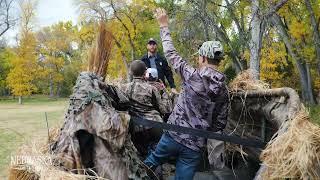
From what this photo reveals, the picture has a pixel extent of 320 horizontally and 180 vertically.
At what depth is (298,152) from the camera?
115 inches

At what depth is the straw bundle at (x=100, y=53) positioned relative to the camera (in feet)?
14.3

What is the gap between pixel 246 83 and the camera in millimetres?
4902

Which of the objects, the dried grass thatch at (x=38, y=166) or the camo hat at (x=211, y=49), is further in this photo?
the camo hat at (x=211, y=49)

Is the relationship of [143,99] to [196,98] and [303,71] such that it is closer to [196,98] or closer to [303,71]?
[196,98]

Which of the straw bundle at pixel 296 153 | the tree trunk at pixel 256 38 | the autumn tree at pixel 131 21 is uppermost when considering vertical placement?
the autumn tree at pixel 131 21

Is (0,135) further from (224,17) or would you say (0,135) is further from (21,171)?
(21,171)

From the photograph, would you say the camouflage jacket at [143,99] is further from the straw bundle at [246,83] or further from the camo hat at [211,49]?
the camo hat at [211,49]

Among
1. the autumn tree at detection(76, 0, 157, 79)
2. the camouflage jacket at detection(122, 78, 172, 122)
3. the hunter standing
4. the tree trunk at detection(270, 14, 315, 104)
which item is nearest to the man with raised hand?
the camouflage jacket at detection(122, 78, 172, 122)

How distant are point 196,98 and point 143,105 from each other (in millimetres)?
1582

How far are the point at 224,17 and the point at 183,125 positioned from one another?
20.5 m

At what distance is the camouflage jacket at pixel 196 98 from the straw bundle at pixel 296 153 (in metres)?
0.76

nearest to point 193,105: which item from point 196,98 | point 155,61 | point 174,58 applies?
point 196,98

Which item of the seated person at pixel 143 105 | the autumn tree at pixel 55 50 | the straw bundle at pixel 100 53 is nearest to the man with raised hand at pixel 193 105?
the straw bundle at pixel 100 53

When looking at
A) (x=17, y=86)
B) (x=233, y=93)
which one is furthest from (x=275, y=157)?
(x=17, y=86)
